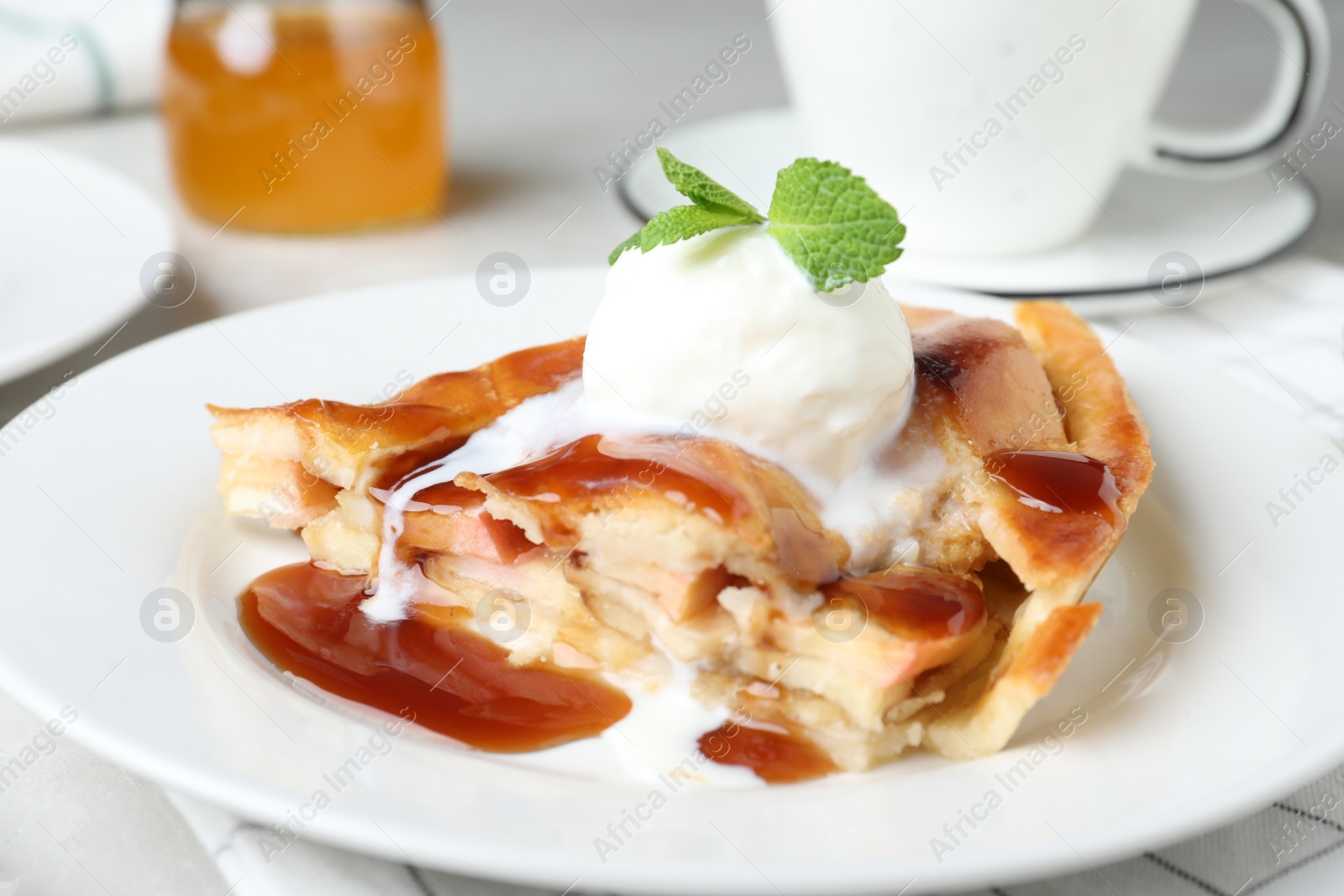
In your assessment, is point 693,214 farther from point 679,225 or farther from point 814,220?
point 814,220

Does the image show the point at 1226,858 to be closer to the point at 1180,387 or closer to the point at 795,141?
the point at 1180,387

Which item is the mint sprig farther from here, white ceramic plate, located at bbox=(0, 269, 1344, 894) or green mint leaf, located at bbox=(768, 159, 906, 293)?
white ceramic plate, located at bbox=(0, 269, 1344, 894)

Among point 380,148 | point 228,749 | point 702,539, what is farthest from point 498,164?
point 228,749

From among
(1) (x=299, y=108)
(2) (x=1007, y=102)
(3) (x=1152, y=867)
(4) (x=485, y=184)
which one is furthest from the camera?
(4) (x=485, y=184)

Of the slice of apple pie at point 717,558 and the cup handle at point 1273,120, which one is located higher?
the slice of apple pie at point 717,558

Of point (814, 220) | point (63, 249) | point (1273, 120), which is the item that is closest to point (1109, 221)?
point (1273, 120)

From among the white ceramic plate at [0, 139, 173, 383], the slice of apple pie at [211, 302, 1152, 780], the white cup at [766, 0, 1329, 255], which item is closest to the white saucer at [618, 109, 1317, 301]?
the white cup at [766, 0, 1329, 255]

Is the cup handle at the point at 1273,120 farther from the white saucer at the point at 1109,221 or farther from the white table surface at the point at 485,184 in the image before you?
the white table surface at the point at 485,184

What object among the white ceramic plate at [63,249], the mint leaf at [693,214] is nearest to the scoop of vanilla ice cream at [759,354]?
the mint leaf at [693,214]
